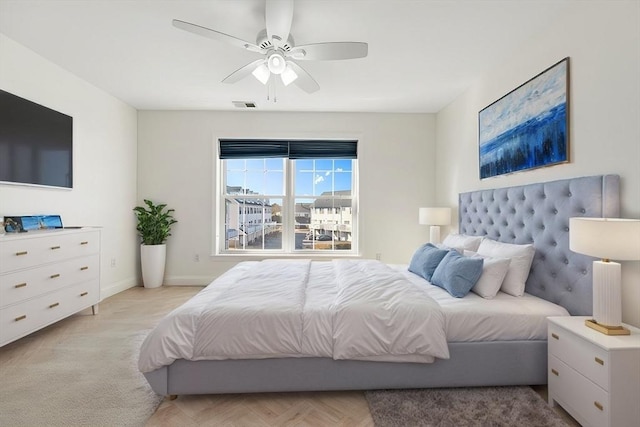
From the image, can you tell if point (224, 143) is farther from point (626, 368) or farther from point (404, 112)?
point (626, 368)

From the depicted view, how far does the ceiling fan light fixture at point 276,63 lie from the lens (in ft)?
6.97

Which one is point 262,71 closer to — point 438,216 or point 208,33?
point 208,33

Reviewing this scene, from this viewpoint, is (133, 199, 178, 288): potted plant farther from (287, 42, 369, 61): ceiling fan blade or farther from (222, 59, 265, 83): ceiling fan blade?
(287, 42, 369, 61): ceiling fan blade

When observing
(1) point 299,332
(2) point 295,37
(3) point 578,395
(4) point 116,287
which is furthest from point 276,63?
(4) point 116,287

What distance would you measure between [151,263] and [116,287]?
1.58 feet

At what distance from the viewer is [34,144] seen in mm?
2703

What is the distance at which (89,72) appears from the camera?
3086mm

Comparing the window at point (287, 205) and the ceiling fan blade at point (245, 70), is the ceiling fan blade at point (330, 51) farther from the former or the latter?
the window at point (287, 205)

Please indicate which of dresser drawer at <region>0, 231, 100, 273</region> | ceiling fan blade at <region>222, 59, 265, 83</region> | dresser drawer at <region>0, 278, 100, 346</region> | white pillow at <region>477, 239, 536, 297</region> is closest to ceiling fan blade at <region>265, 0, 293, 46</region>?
ceiling fan blade at <region>222, 59, 265, 83</region>

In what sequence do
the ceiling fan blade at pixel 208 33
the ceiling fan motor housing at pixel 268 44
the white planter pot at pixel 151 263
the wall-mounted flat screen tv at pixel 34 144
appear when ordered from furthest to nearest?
the white planter pot at pixel 151 263 → the wall-mounted flat screen tv at pixel 34 144 → the ceiling fan motor housing at pixel 268 44 → the ceiling fan blade at pixel 208 33

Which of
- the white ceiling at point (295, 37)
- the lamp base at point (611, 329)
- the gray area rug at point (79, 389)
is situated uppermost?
the white ceiling at point (295, 37)

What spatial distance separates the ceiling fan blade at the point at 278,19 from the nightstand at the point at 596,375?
2.41 metres

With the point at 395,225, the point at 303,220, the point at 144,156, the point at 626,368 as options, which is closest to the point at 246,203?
the point at 303,220

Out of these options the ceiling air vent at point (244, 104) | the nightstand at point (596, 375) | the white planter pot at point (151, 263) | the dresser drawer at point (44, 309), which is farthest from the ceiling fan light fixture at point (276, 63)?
the white planter pot at point (151, 263)
